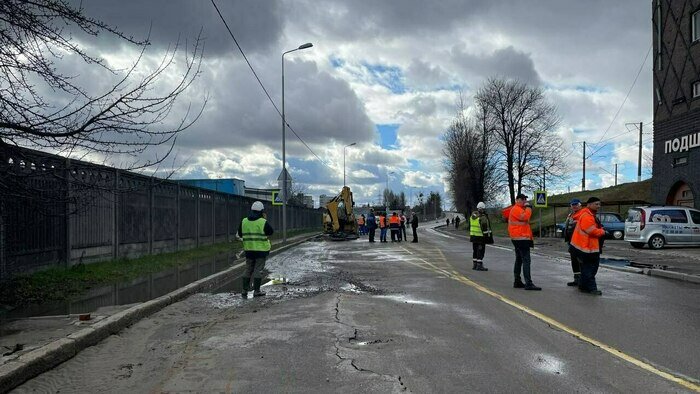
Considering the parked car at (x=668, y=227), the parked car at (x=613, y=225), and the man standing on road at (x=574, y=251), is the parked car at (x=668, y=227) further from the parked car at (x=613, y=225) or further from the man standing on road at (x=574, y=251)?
the man standing on road at (x=574, y=251)

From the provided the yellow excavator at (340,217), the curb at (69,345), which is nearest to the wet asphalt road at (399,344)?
the curb at (69,345)

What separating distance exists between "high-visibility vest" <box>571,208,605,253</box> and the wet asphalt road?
93 centimetres

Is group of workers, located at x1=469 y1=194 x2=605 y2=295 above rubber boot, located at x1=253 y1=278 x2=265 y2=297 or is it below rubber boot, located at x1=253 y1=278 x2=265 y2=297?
above

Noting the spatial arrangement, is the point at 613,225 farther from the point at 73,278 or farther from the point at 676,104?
the point at 73,278

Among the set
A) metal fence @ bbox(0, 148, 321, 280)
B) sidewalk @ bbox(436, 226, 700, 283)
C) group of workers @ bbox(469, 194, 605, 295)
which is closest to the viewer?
metal fence @ bbox(0, 148, 321, 280)

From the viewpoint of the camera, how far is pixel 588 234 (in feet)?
34.1

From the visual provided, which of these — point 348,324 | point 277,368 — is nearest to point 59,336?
point 277,368

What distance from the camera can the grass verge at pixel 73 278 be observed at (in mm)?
9125

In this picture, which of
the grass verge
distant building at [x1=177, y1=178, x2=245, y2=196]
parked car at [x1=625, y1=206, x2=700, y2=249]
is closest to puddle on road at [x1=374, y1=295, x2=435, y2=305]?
the grass verge

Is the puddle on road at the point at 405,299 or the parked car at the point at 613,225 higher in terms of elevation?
the parked car at the point at 613,225

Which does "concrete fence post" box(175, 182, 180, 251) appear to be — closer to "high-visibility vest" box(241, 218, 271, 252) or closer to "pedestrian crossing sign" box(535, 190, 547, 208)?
"high-visibility vest" box(241, 218, 271, 252)

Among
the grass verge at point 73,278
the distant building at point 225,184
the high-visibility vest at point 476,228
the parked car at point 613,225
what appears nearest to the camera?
the grass verge at point 73,278

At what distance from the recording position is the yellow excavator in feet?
112

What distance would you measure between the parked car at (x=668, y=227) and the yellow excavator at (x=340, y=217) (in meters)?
16.9
